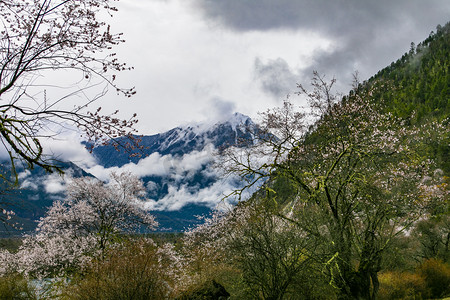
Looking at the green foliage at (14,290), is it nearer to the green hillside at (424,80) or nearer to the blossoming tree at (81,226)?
the blossoming tree at (81,226)

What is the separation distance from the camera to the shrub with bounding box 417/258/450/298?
69.7ft

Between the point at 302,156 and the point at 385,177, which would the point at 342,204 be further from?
the point at 385,177

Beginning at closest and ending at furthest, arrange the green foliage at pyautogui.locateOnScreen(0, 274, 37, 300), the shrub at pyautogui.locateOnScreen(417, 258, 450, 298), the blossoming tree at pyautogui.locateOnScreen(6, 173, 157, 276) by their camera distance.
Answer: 1. the green foliage at pyautogui.locateOnScreen(0, 274, 37, 300)
2. the shrub at pyautogui.locateOnScreen(417, 258, 450, 298)
3. the blossoming tree at pyautogui.locateOnScreen(6, 173, 157, 276)

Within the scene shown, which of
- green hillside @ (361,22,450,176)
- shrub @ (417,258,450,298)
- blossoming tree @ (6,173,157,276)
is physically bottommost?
shrub @ (417,258,450,298)

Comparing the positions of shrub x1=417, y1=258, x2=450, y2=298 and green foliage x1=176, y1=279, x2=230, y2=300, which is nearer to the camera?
green foliage x1=176, y1=279, x2=230, y2=300

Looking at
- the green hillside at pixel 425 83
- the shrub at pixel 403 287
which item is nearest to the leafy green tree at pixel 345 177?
the shrub at pixel 403 287

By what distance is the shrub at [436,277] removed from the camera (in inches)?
837

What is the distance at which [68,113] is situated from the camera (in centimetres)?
484

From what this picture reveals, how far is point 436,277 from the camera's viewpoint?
21609 millimetres

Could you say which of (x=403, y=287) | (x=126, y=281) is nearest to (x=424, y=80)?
(x=403, y=287)

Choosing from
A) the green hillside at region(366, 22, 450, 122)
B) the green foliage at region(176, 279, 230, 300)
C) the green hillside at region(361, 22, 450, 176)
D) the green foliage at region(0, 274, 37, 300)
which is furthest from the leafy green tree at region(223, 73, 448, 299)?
the green hillside at region(366, 22, 450, 122)

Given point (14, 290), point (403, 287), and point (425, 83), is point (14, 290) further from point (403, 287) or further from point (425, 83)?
point (425, 83)

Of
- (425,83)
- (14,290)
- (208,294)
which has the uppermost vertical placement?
(425,83)

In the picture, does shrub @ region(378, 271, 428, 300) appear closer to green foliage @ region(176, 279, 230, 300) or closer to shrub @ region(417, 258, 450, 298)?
shrub @ region(417, 258, 450, 298)
